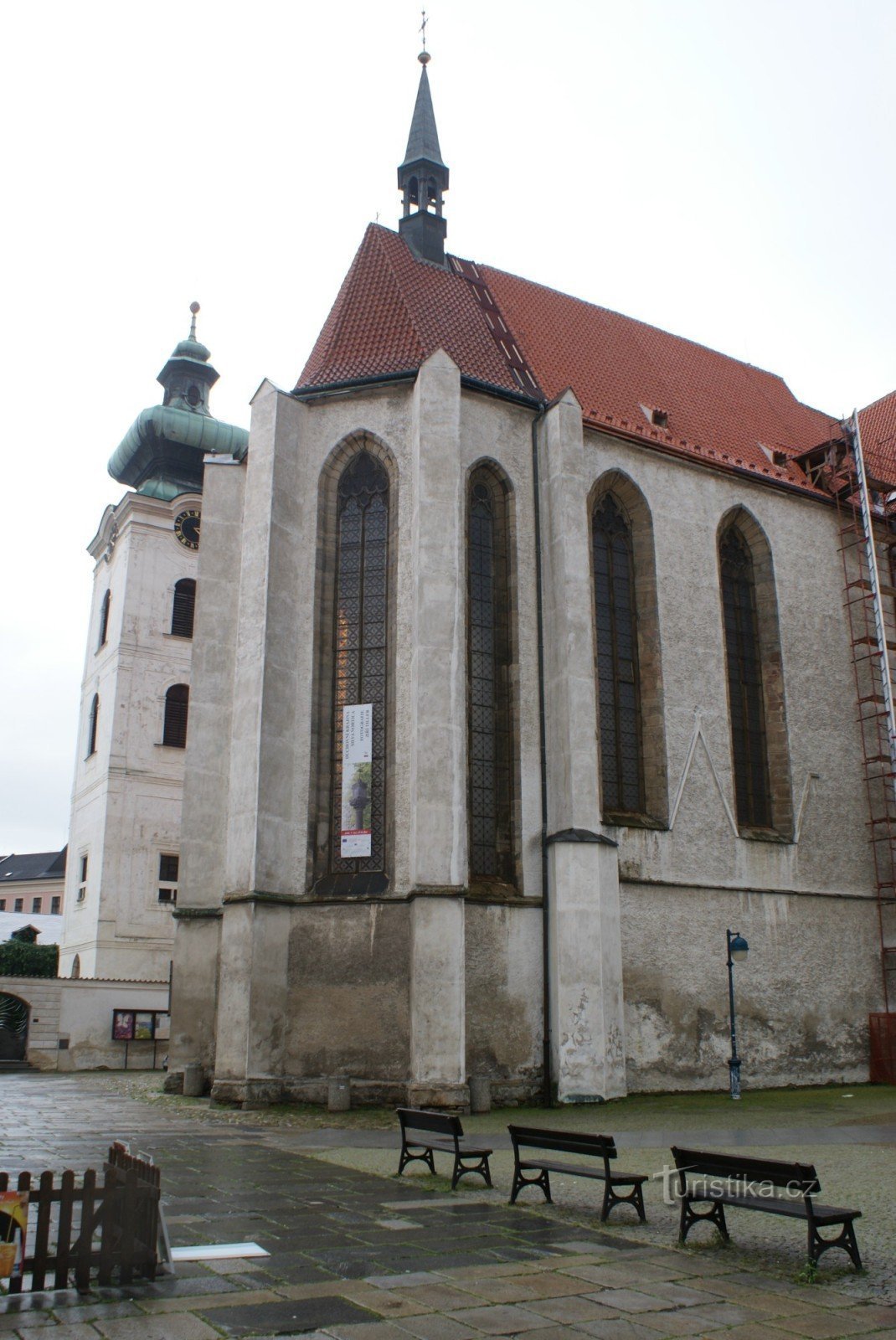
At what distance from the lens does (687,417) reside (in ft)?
77.9

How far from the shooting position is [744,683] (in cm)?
2183

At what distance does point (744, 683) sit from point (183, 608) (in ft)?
71.2

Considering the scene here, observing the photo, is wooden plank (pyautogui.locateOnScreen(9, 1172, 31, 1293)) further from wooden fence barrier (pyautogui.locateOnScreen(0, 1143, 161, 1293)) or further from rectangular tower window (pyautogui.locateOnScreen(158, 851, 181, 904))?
rectangular tower window (pyautogui.locateOnScreen(158, 851, 181, 904))

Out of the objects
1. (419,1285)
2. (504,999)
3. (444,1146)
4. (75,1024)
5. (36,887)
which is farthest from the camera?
(36,887)

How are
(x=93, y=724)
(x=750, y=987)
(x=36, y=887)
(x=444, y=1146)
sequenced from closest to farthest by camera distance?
(x=444, y=1146) < (x=750, y=987) < (x=93, y=724) < (x=36, y=887)

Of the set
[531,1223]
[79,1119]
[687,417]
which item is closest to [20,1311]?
[531,1223]

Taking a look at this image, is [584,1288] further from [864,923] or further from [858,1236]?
[864,923]

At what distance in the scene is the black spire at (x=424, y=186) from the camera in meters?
24.1

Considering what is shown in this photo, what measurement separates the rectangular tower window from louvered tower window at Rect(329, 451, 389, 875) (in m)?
18.2

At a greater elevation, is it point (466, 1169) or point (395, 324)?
point (395, 324)

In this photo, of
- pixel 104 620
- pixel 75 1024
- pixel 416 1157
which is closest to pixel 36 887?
pixel 104 620

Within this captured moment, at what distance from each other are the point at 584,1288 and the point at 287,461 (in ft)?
48.8

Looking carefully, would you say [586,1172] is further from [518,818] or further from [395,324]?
[395,324]

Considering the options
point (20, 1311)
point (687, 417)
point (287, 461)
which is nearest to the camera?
point (20, 1311)
